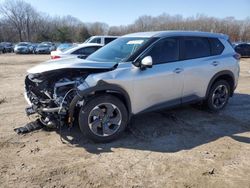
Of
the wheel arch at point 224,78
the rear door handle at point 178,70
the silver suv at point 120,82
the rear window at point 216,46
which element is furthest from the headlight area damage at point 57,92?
the rear window at point 216,46

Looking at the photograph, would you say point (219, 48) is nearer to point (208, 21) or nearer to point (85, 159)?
point (85, 159)

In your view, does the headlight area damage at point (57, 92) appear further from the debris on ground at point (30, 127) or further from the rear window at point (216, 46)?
the rear window at point (216, 46)

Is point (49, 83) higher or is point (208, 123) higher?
point (49, 83)

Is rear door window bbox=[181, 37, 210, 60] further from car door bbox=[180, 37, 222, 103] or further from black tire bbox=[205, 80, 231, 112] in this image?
black tire bbox=[205, 80, 231, 112]

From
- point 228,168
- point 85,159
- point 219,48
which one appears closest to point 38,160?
point 85,159

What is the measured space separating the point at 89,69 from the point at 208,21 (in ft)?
254

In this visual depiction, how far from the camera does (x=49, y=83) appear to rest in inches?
186

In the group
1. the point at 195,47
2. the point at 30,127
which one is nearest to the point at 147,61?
the point at 195,47

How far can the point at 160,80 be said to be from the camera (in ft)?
16.4

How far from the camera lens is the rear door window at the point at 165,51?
5037 millimetres

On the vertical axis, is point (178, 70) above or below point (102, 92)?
above

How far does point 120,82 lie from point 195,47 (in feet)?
Answer: 6.78

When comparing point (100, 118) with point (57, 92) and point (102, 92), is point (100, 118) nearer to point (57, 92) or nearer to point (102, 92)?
point (102, 92)

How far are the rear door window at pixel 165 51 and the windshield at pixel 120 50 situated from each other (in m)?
0.24
